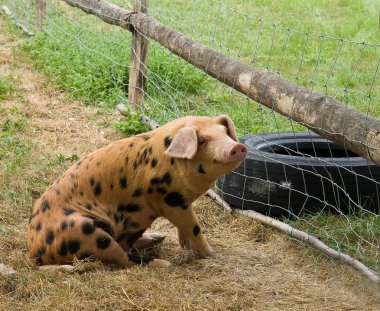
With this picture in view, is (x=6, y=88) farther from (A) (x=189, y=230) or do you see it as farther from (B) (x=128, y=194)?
(A) (x=189, y=230)

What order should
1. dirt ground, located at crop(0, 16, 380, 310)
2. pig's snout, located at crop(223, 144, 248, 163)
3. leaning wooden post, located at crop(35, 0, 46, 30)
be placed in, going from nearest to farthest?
dirt ground, located at crop(0, 16, 380, 310) < pig's snout, located at crop(223, 144, 248, 163) < leaning wooden post, located at crop(35, 0, 46, 30)

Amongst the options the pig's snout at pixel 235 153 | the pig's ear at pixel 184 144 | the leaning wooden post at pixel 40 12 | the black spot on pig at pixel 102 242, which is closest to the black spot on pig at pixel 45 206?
the black spot on pig at pixel 102 242

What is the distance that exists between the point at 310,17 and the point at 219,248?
24.2 ft

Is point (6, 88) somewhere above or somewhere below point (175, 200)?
below

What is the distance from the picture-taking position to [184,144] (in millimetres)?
4551

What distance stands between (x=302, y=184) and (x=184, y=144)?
132 centimetres

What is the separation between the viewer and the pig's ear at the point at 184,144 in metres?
4.52

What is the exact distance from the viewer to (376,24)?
1109 cm

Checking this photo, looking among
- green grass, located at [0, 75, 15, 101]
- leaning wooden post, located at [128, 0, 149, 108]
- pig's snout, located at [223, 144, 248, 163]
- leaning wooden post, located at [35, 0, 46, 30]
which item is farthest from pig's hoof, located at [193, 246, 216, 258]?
leaning wooden post, located at [35, 0, 46, 30]

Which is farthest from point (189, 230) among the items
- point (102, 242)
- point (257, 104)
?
point (257, 104)

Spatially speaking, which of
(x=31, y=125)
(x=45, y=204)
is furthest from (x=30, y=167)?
(x=45, y=204)

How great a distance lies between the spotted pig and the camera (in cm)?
466

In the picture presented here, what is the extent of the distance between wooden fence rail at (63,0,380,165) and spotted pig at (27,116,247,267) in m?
0.53

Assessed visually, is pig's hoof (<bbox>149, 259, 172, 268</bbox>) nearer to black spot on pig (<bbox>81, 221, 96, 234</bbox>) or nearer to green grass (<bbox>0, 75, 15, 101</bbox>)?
black spot on pig (<bbox>81, 221, 96, 234</bbox>)
